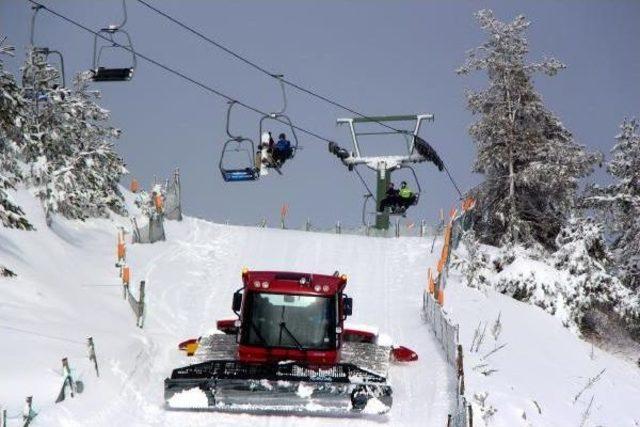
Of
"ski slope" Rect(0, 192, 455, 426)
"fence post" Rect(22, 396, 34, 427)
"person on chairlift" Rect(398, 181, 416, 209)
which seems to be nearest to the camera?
"fence post" Rect(22, 396, 34, 427)

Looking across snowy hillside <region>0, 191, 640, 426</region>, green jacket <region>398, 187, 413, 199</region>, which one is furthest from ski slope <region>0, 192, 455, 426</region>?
green jacket <region>398, 187, 413, 199</region>

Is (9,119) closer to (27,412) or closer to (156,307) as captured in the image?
(156,307)

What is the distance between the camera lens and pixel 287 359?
1288 centimetres

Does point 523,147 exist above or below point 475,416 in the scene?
above

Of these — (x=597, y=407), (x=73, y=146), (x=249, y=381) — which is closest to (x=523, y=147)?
(x=597, y=407)

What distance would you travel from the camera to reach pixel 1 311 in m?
15.9

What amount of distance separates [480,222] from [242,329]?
75.9ft

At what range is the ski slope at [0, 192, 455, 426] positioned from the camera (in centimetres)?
1184

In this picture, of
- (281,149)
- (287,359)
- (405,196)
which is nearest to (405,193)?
(405,196)

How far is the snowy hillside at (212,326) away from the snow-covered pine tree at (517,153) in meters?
3.83

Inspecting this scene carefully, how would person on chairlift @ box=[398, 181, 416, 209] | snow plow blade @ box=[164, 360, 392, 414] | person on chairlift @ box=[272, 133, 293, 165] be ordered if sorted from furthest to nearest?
1. person on chairlift @ box=[398, 181, 416, 209]
2. person on chairlift @ box=[272, 133, 293, 165]
3. snow plow blade @ box=[164, 360, 392, 414]

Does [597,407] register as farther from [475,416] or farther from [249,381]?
[249,381]

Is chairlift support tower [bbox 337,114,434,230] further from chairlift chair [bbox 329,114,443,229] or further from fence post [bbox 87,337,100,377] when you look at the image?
fence post [bbox 87,337,100,377]

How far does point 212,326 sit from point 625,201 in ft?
62.2
